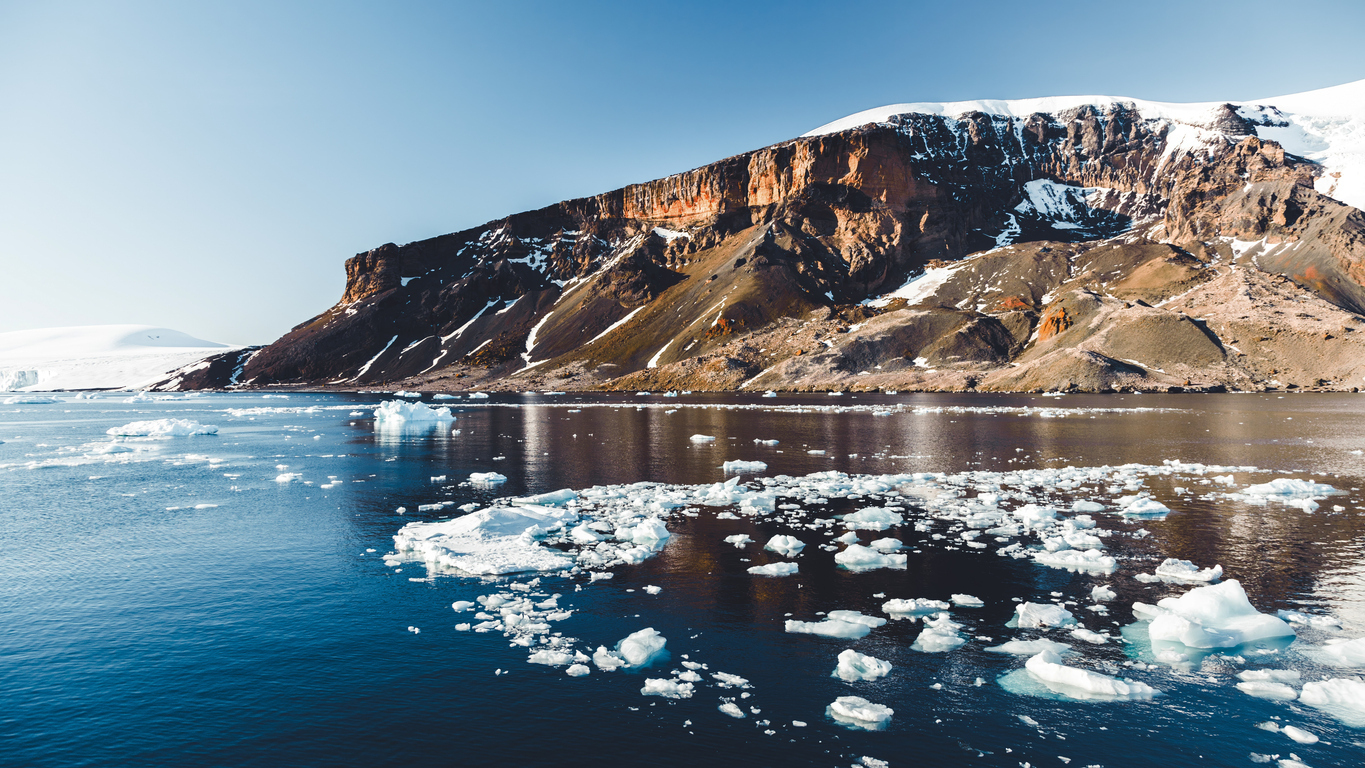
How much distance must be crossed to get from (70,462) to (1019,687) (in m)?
64.1

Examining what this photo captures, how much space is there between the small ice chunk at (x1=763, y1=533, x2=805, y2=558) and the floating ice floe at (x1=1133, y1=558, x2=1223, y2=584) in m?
10.4

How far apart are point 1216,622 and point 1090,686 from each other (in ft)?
17.8

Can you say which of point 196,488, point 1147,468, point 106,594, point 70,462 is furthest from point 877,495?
point 70,462

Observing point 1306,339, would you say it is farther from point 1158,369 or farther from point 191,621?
point 191,621

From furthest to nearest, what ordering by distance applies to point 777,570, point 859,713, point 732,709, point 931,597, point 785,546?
point 785,546 → point 777,570 → point 931,597 → point 732,709 → point 859,713

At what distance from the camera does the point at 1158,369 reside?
134375mm

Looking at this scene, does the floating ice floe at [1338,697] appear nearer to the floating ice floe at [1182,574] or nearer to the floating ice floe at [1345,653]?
the floating ice floe at [1345,653]

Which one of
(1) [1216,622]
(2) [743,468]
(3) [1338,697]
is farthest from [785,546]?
(2) [743,468]

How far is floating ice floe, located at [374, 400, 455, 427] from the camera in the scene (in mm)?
81375

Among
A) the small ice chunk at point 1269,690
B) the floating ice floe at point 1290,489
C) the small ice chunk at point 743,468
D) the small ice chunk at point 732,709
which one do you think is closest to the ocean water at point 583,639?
the small ice chunk at point 732,709

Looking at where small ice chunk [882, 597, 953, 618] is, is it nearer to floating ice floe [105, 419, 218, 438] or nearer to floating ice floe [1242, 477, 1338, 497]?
floating ice floe [1242, 477, 1338, 497]

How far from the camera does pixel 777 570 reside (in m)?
21.9

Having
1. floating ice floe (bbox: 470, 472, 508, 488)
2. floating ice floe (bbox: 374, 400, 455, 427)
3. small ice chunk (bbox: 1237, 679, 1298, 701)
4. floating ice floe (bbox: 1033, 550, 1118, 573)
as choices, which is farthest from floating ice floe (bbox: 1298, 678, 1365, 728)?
floating ice floe (bbox: 374, 400, 455, 427)

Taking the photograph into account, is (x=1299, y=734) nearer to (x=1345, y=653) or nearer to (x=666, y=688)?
(x=1345, y=653)
